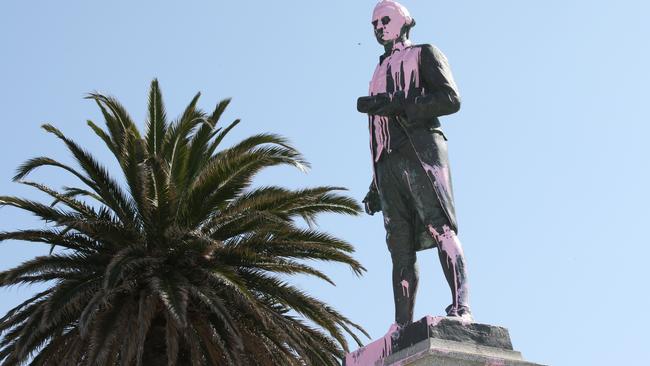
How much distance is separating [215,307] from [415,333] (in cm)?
1149

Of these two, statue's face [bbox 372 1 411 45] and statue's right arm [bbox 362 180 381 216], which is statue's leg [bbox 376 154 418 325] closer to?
statue's right arm [bbox 362 180 381 216]

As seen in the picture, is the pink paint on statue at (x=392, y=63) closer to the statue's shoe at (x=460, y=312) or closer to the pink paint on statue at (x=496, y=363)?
the statue's shoe at (x=460, y=312)

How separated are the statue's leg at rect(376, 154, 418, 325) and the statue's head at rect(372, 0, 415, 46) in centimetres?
87

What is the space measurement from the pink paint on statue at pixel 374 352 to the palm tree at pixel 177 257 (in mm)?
10587

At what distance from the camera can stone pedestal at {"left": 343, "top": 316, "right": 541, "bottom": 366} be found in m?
6.25

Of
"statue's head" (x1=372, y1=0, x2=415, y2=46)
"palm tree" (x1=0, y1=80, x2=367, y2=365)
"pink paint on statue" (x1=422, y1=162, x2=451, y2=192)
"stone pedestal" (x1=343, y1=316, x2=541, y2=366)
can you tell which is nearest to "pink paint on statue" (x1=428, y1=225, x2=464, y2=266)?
"pink paint on statue" (x1=422, y1=162, x2=451, y2=192)

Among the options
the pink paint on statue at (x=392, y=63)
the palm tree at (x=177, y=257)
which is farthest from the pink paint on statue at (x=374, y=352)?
the palm tree at (x=177, y=257)

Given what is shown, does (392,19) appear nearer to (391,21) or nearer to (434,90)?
(391,21)

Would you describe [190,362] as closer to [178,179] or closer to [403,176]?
[178,179]

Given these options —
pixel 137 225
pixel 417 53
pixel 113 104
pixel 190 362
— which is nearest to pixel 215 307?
pixel 190 362

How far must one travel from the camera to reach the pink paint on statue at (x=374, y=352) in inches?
265

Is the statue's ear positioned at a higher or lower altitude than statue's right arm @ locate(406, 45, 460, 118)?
higher

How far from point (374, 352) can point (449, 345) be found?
0.66 meters

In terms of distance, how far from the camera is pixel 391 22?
301 inches
